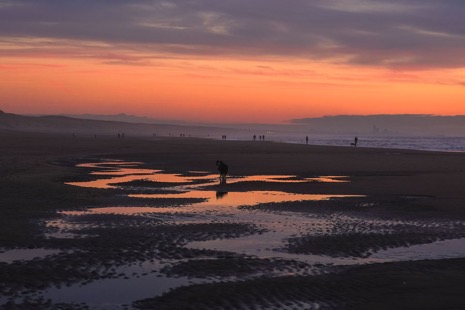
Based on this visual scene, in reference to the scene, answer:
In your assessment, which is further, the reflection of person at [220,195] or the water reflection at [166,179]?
the water reflection at [166,179]

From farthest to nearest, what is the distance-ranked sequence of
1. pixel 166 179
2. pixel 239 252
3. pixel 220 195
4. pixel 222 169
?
1. pixel 166 179
2. pixel 222 169
3. pixel 220 195
4. pixel 239 252

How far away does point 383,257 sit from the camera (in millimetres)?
13648

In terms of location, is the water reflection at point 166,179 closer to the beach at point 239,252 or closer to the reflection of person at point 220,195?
the beach at point 239,252

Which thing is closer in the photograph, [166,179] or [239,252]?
[239,252]

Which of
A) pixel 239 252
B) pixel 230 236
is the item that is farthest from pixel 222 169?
pixel 239 252

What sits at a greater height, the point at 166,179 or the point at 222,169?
the point at 222,169

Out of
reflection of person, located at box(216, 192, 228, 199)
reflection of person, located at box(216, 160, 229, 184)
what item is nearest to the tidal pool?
reflection of person, located at box(216, 192, 228, 199)

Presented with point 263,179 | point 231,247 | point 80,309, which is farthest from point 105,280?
point 263,179

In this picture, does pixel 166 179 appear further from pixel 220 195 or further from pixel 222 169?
pixel 220 195

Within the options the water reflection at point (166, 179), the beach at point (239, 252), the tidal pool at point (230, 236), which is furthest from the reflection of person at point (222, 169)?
the tidal pool at point (230, 236)

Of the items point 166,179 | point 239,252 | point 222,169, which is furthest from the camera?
point 166,179

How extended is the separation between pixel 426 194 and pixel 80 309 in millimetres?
20733

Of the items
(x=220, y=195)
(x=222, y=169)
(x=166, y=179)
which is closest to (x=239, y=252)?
(x=220, y=195)

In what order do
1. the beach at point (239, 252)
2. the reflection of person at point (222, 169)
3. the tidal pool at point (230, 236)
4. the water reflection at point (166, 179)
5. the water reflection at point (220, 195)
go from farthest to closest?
the reflection of person at point (222, 169), the water reflection at point (166, 179), the water reflection at point (220, 195), the tidal pool at point (230, 236), the beach at point (239, 252)
